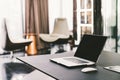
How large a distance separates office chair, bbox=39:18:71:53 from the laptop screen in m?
4.17

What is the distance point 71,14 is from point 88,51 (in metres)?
5.35

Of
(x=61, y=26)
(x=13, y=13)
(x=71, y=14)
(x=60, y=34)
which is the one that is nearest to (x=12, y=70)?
(x=13, y=13)

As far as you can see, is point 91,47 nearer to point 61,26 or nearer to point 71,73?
point 71,73

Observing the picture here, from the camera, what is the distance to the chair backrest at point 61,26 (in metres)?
6.95

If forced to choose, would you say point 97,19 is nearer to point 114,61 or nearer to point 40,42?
point 40,42

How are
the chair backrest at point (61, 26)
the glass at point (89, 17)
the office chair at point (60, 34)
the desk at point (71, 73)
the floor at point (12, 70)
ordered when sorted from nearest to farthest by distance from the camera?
the desk at point (71, 73) < the floor at point (12, 70) < the office chair at point (60, 34) < the chair backrest at point (61, 26) < the glass at point (89, 17)

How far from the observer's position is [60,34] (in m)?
6.91

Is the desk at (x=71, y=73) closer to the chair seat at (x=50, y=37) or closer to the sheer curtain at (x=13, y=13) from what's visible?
the chair seat at (x=50, y=37)

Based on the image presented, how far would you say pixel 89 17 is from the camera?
7301mm

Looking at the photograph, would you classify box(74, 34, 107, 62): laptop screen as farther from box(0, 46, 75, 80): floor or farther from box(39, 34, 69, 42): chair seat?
box(39, 34, 69, 42): chair seat

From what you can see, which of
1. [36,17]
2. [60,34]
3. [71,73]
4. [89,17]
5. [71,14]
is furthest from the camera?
[71,14]

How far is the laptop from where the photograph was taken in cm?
203

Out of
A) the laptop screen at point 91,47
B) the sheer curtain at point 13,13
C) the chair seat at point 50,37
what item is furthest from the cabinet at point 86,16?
the laptop screen at point 91,47

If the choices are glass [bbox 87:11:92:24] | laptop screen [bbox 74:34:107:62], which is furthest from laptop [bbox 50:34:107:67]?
glass [bbox 87:11:92:24]
